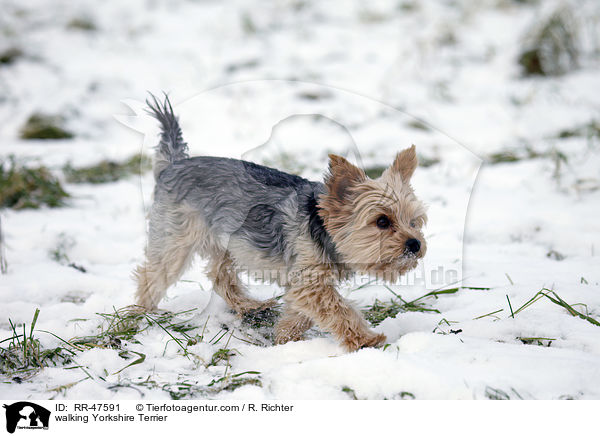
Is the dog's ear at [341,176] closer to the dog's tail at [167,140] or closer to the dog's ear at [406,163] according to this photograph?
the dog's ear at [406,163]

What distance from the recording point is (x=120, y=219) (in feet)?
18.5

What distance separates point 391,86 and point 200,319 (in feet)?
23.1

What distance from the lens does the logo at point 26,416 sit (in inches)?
92.5

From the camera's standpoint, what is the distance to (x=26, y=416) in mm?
2395

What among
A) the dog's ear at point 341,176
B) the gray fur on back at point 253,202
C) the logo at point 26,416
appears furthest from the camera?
the gray fur on back at point 253,202

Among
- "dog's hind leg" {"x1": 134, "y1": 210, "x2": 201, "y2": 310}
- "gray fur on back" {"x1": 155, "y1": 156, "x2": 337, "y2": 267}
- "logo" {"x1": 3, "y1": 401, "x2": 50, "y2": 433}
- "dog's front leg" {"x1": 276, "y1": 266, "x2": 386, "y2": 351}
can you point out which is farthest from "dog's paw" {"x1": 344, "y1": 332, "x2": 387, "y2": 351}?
"logo" {"x1": 3, "y1": 401, "x2": 50, "y2": 433}

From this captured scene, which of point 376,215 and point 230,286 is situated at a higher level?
point 376,215

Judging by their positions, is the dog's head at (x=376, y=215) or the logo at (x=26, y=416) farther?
the dog's head at (x=376, y=215)

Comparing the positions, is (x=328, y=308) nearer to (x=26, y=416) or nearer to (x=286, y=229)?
(x=286, y=229)

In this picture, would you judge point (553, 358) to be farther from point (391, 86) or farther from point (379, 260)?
point (391, 86)

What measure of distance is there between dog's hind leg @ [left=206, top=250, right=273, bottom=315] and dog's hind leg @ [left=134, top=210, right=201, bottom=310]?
0.78 ft

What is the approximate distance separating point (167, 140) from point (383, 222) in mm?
1672

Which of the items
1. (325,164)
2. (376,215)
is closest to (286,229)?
(325,164)

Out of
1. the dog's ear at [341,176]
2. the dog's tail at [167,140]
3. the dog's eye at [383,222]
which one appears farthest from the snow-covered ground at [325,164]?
the dog's eye at [383,222]
